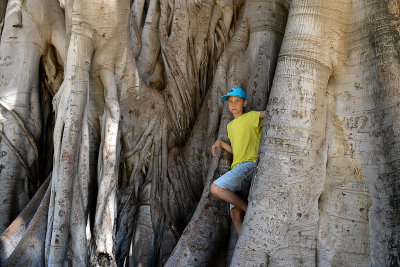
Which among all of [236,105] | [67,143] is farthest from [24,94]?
[236,105]

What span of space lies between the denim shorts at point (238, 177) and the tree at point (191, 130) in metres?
0.31

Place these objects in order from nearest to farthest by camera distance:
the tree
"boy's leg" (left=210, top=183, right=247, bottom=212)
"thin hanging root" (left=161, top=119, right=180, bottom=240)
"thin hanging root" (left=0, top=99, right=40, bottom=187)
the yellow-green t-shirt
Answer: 1. the tree
2. "boy's leg" (left=210, top=183, right=247, bottom=212)
3. the yellow-green t-shirt
4. "thin hanging root" (left=161, top=119, right=180, bottom=240)
5. "thin hanging root" (left=0, top=99, right=40, bottom=187)

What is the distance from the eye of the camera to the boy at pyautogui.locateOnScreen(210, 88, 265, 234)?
3.13 m

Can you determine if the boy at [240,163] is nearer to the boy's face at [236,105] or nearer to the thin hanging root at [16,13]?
the boy's face at [236,105]

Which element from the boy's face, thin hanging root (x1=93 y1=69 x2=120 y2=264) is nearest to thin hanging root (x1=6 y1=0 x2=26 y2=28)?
thin hanging root (x1=93 y1=69 x2=120 y2=264)

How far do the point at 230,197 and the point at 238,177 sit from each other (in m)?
0.16

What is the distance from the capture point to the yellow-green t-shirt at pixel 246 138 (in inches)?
127

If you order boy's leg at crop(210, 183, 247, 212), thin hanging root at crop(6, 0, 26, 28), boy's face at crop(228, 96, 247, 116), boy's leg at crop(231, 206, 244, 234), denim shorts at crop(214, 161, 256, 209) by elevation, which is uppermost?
thin hanging root at crop(6, 0, 26, 28)

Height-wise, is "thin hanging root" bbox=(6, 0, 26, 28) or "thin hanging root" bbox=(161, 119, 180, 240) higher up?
"thin hanging root" bbox=(6, 0, 26, 28)

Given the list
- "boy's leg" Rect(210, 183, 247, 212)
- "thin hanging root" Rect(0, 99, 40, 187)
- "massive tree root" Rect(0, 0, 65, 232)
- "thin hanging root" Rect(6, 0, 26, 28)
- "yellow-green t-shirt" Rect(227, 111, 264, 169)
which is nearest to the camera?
"boy's leg" Rect(210, 183, 247, 212)

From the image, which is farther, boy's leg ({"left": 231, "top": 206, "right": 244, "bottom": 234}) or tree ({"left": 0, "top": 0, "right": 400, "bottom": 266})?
boy's leg ({"left": 231, "top": 206, "right": 244, "bottom": 234})

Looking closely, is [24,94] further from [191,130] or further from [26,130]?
[191,130]

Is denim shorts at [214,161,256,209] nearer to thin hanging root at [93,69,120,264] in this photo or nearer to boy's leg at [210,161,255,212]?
boy's leg at [210,161,255,212]

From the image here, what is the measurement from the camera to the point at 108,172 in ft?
11.7
